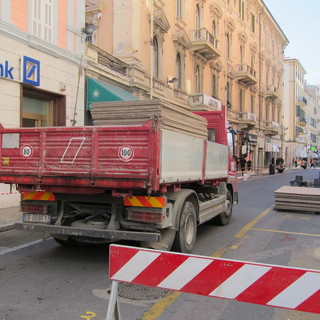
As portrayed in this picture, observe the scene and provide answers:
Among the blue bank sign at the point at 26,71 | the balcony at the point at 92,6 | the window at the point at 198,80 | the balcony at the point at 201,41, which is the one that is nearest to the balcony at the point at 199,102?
the window at the point at 198,80

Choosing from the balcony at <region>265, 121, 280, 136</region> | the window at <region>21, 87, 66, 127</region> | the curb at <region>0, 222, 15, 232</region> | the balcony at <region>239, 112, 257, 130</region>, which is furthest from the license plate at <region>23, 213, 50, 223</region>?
the balcony at <region>265, 121, 280, 136</region>

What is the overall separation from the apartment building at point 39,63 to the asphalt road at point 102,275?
204 inches

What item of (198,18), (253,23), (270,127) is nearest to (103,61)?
(198,18)

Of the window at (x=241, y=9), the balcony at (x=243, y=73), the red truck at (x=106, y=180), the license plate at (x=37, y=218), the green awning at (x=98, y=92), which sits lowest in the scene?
the license plate at (x=37, y=218)

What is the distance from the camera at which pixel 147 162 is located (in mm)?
4453

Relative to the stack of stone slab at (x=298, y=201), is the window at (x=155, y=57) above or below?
above

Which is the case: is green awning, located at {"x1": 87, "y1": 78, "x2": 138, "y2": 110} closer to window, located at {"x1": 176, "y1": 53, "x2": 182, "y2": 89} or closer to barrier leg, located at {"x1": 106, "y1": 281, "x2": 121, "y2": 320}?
window, located at {"x1": 176, "y1": 53, "x2": 182, "y2": 89}

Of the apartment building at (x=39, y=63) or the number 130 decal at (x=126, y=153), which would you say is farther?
the apartment building at (x=39, y=63)

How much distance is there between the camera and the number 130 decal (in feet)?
14.9

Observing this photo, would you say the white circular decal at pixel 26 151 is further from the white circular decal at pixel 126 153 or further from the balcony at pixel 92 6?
the balcony at pixel 92 6

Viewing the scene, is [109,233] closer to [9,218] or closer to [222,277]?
[222,277]

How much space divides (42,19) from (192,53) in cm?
1452

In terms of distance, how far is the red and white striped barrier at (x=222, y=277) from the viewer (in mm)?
2176

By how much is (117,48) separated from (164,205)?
14.5 meters
